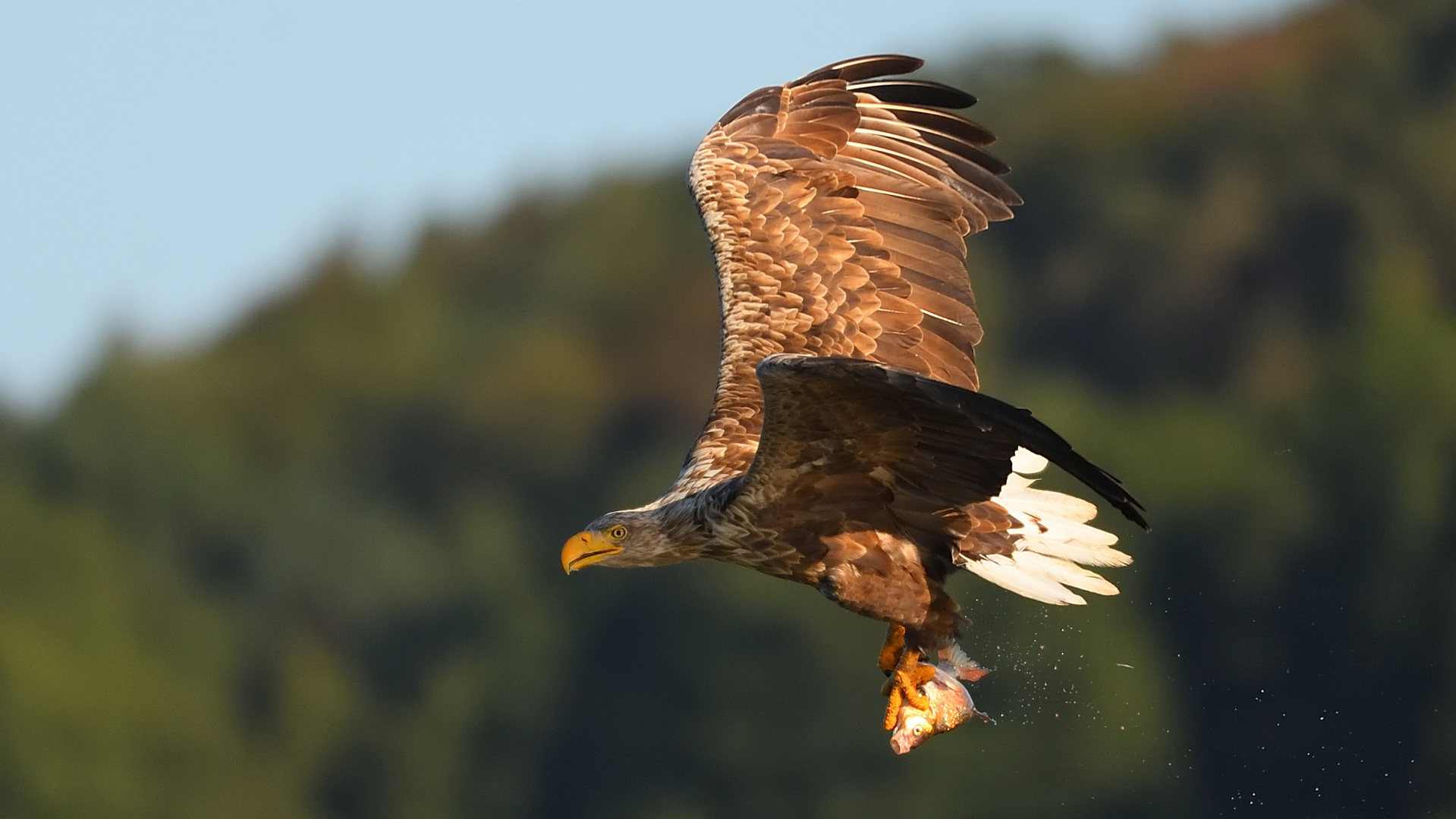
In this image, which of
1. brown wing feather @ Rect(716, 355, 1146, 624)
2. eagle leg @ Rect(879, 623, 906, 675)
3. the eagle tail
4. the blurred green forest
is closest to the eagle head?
brown wing feather @ Rect(716, 355, 1146, 624)

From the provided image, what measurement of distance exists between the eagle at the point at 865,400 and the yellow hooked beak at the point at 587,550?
13 millimetres

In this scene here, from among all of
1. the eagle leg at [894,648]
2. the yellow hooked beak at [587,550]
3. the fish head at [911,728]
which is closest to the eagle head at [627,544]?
the yellow hooked beak at [587,550]

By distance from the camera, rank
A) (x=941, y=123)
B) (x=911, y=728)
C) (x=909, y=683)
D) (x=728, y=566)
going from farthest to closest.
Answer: (x=728, y=566)
(x=941, y=123)
(x=909, y=683)
(x=911, y=728)

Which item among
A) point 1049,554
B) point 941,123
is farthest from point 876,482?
point 941,123

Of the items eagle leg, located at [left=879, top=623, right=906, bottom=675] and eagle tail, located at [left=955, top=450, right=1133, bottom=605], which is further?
eagle leg, located at [left=879, top=623, right=906, bottom=675]

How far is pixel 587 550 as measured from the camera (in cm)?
1341

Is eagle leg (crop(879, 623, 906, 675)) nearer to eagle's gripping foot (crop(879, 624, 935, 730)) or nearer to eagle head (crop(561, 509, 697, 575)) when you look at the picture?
eagle's gripping foot (crop(879, 624, 935, 730))

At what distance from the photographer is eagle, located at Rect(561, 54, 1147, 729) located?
12156mm

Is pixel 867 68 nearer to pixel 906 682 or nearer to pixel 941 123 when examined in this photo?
pixel 941 123

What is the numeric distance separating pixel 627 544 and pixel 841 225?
2135mm

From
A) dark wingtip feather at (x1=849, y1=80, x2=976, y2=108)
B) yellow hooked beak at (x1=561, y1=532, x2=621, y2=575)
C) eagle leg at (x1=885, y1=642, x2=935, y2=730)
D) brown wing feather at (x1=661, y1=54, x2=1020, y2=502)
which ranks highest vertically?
dark wingtip feather at (x1=849, y1=80, x2=976, y2=108)

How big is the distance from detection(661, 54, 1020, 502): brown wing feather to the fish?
4.75ft

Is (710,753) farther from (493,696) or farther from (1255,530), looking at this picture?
(1255,530)

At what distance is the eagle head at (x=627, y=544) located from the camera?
13.3 metres
